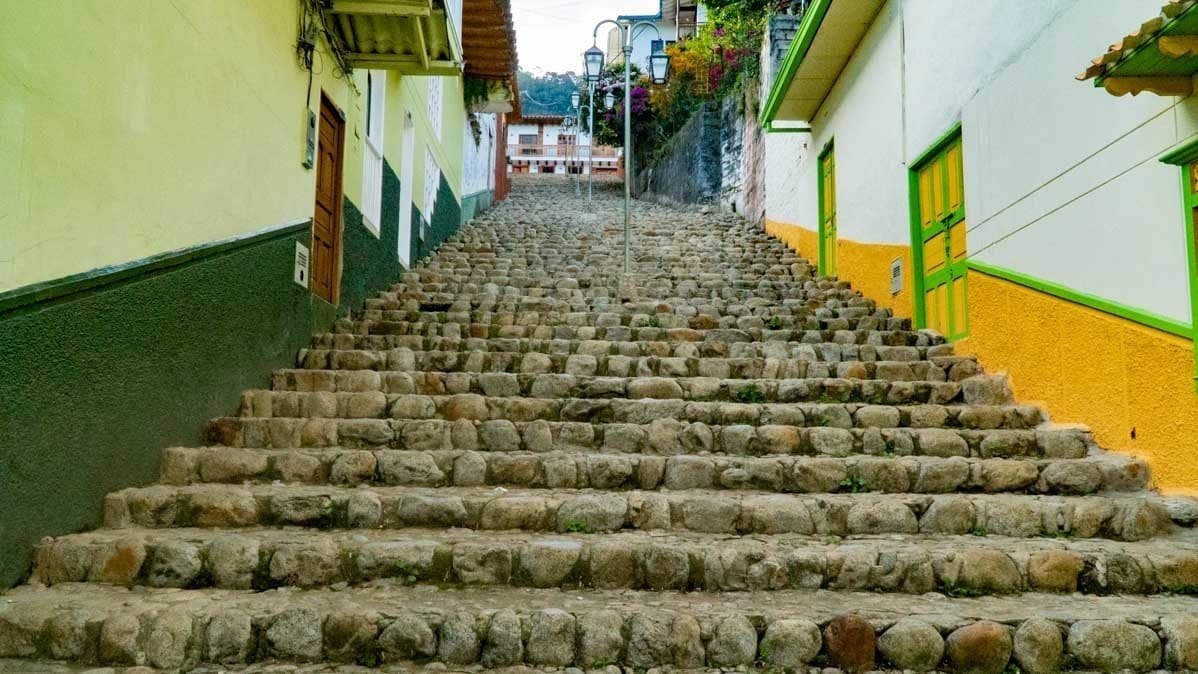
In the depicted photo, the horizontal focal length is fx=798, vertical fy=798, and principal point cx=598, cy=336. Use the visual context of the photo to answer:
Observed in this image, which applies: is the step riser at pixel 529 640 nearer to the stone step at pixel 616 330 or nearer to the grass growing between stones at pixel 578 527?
the grass growing between stones at pixel 578 527

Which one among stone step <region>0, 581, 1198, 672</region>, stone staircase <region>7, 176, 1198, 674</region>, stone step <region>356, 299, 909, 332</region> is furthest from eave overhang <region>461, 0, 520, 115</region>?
stone step <region>0, 581, 1198, 672</region>

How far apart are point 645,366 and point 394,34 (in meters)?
3.60

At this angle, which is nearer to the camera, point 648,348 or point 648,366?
point 648,366

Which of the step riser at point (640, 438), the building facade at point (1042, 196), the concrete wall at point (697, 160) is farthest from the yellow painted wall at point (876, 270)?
the concrete wall at point (697, 160)

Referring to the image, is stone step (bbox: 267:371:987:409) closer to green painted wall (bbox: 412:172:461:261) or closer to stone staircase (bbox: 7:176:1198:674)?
stone staircase (bbox: 7:176:1198:674)

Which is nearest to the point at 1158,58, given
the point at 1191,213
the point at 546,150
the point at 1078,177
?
the point at 1191,213

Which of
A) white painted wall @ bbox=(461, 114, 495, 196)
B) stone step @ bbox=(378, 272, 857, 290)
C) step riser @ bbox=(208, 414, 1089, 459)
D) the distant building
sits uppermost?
the distant building

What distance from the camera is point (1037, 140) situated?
200 inches

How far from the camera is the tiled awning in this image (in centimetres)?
308

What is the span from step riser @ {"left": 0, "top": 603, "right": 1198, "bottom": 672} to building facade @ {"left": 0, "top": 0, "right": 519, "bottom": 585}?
0.62 m

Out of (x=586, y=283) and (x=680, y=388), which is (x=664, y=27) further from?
(x=680, y=388)

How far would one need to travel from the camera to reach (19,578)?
316cm

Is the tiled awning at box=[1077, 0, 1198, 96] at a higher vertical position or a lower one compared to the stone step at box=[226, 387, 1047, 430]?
higher

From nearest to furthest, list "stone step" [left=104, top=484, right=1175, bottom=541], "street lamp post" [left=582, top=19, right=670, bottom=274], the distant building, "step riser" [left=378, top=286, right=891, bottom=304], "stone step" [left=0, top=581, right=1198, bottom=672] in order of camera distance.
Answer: "stone step" [left=0, top=581, right=1198, bottom=672], "stone step" [left=104, top=484, right=1175, bottom=541], "step riser" [left=378, top=286, right=891, bottom=304], "street lamp post" [left=582, top=19, right=670, bottom=274], the distant building
